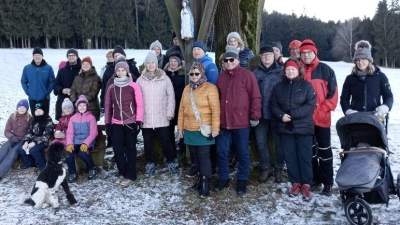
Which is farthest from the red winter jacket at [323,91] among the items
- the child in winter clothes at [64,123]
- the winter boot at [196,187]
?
the child in winter clothes at [64,123]

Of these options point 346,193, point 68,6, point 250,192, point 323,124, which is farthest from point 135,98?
point 68,6

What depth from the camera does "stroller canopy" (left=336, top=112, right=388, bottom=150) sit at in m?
4.35

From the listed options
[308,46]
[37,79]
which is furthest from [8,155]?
[308,46]

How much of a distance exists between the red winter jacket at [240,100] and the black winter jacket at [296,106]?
293mm

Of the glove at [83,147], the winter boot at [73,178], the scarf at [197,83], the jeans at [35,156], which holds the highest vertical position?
the scarf at [197,83]

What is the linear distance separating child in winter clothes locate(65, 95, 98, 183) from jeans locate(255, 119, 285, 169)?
2.70m

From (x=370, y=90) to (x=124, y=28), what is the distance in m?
48.9

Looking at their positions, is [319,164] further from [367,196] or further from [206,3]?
[206,3]

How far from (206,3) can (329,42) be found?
55.0 metres

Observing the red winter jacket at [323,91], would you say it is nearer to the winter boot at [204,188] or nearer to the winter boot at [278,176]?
the winter boot at [278,176]

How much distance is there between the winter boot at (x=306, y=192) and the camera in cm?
499

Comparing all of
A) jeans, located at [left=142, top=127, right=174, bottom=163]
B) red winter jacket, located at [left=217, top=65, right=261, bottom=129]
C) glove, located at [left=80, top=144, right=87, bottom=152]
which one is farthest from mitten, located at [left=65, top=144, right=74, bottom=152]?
red winter jacket, located at [left=217, top=65, right=261, bottom=129]

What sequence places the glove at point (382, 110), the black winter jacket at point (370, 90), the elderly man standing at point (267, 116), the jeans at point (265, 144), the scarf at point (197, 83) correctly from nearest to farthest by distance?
1. the glove at point (382, 110)
2. the black winter jacket at point (370, 90)
3. the scarf at point (197, 83)
4. the elderly man standing at point (267, 116)
5. the jeans at point (265, 144)

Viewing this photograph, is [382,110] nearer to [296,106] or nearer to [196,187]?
[296,106]
